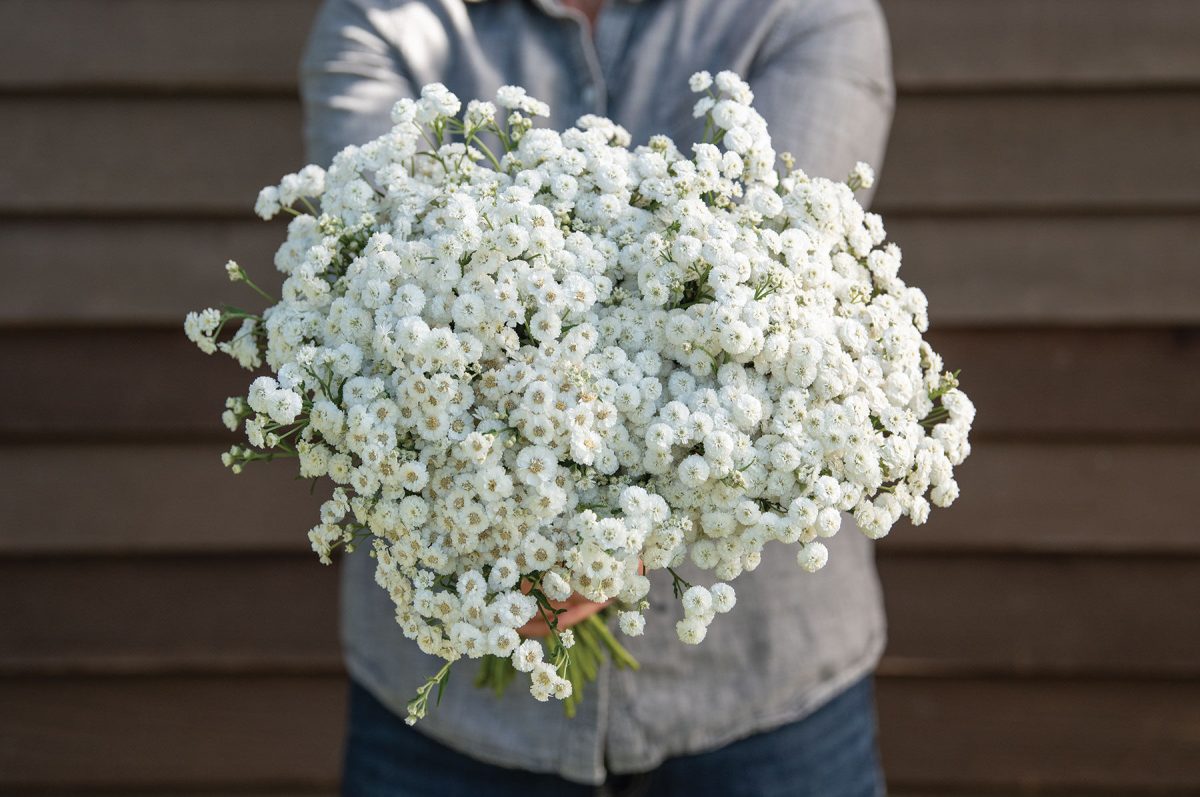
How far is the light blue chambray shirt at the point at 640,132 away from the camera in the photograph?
1.19m

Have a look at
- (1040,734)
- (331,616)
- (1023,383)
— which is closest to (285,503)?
(331,616)

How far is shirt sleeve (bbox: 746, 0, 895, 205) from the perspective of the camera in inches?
43.7

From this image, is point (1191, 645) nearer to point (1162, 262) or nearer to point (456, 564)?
point (1162, 262)

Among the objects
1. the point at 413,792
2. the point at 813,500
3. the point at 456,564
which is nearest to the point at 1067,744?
the point at 413,792

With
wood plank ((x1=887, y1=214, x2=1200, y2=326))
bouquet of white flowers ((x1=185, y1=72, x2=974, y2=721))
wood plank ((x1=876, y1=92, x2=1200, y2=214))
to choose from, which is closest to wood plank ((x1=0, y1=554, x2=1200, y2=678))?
wood plank ((x1=887, y1=214, x2=1200, y2=326))

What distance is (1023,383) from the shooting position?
5.79 ft

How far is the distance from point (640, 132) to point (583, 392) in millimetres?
664

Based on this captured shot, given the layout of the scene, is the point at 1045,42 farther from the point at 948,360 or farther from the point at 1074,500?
the point at 1074,500

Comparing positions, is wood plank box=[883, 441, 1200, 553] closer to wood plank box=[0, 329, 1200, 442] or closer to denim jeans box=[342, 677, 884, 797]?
wood plank box=[0, 329, 1200, 442]

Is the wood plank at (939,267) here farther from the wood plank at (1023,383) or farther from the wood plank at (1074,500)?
the wood plank at (1074,500)

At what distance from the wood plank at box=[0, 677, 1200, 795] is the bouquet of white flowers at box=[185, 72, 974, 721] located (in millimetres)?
1221

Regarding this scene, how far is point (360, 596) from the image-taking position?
1341mm

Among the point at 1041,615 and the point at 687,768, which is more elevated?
the point at 1041,615

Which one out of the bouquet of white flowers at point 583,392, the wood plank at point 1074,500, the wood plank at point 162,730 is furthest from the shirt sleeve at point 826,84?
the wood plank at point 162,730
